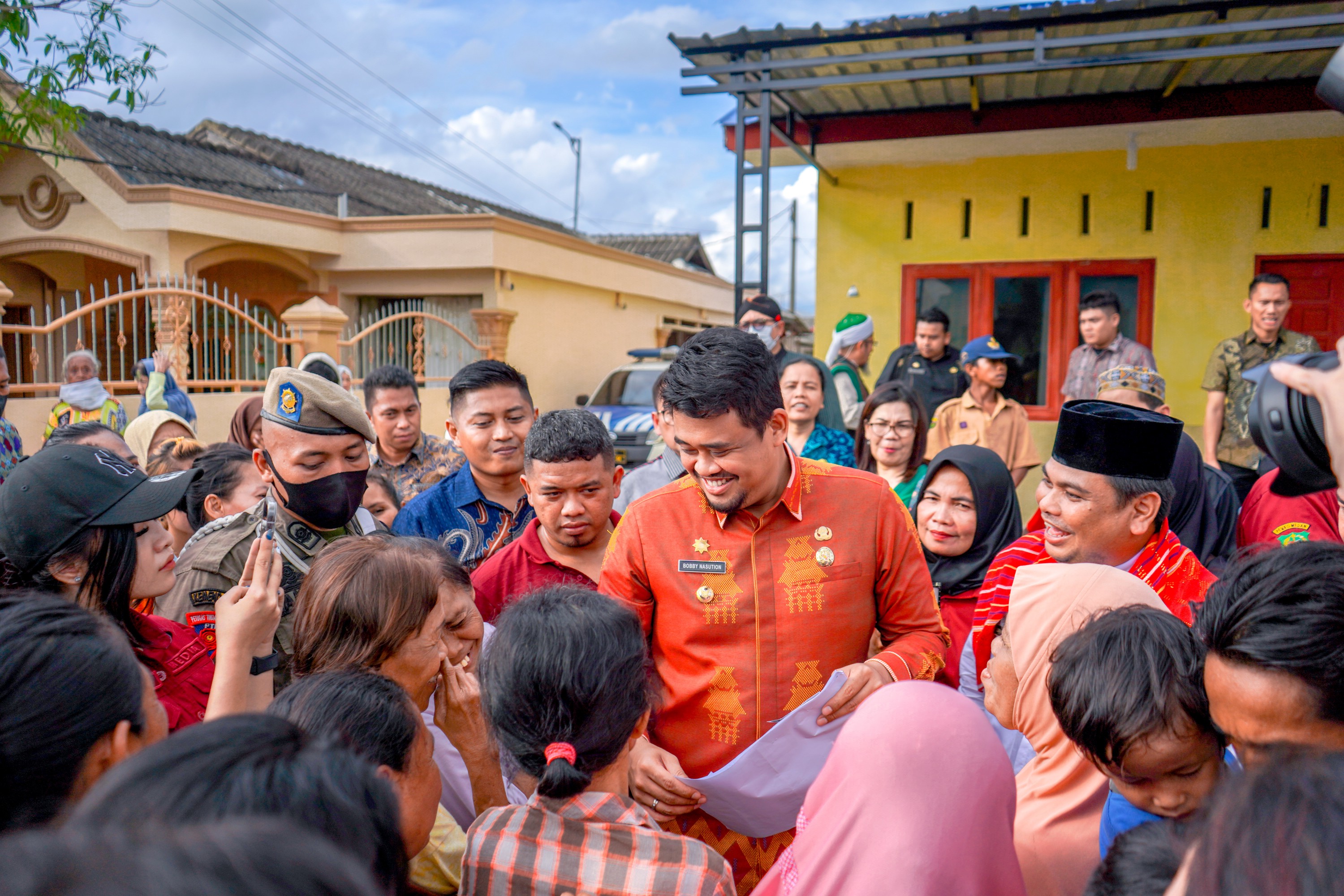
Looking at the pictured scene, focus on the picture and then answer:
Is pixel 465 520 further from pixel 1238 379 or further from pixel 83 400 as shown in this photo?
pixel 1238 379

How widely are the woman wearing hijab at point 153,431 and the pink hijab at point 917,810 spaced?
4568 millimetres

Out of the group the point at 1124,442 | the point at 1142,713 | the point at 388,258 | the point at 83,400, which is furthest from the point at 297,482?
the point at 388,258

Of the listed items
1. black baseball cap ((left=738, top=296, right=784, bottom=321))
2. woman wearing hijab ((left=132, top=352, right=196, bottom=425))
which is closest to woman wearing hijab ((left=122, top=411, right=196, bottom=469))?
woman wearing hijab ((left=132, top=352, right=196, bottom=425))

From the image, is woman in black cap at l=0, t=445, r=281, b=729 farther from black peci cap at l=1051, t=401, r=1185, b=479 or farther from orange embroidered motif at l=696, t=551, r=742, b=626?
black peci cap at l=1051, t=401, r=1185, b=479

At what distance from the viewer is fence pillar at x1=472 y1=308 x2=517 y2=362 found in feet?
46.2

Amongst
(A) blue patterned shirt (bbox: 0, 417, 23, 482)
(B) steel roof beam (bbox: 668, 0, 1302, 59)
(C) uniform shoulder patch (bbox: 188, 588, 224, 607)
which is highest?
(B) steel roof beam (bbox: 668, 0, 1302, 59)

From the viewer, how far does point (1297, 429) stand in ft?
4.49

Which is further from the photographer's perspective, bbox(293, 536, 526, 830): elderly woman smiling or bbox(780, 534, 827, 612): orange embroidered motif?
bbox(780, 534, 827, 612): orange embroidered motif

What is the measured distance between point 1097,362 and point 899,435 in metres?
2.22

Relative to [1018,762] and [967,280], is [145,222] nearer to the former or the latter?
[967,280]

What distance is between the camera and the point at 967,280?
8.38 meters

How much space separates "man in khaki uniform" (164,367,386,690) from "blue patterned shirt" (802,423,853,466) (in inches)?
98.5

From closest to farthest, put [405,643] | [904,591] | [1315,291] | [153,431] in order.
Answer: [405,643]
[904,591]
[153,431]
[1315,291]

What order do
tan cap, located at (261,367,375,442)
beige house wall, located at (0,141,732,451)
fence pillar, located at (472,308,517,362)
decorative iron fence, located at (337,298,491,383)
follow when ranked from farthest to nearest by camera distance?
fence pillar, located at (472,308,517,362) < beige house wall, located at (0,141,732,451) < decorative iron fence, located at (337,298,491,383) < tan cap, located at (261,367,375,442)
